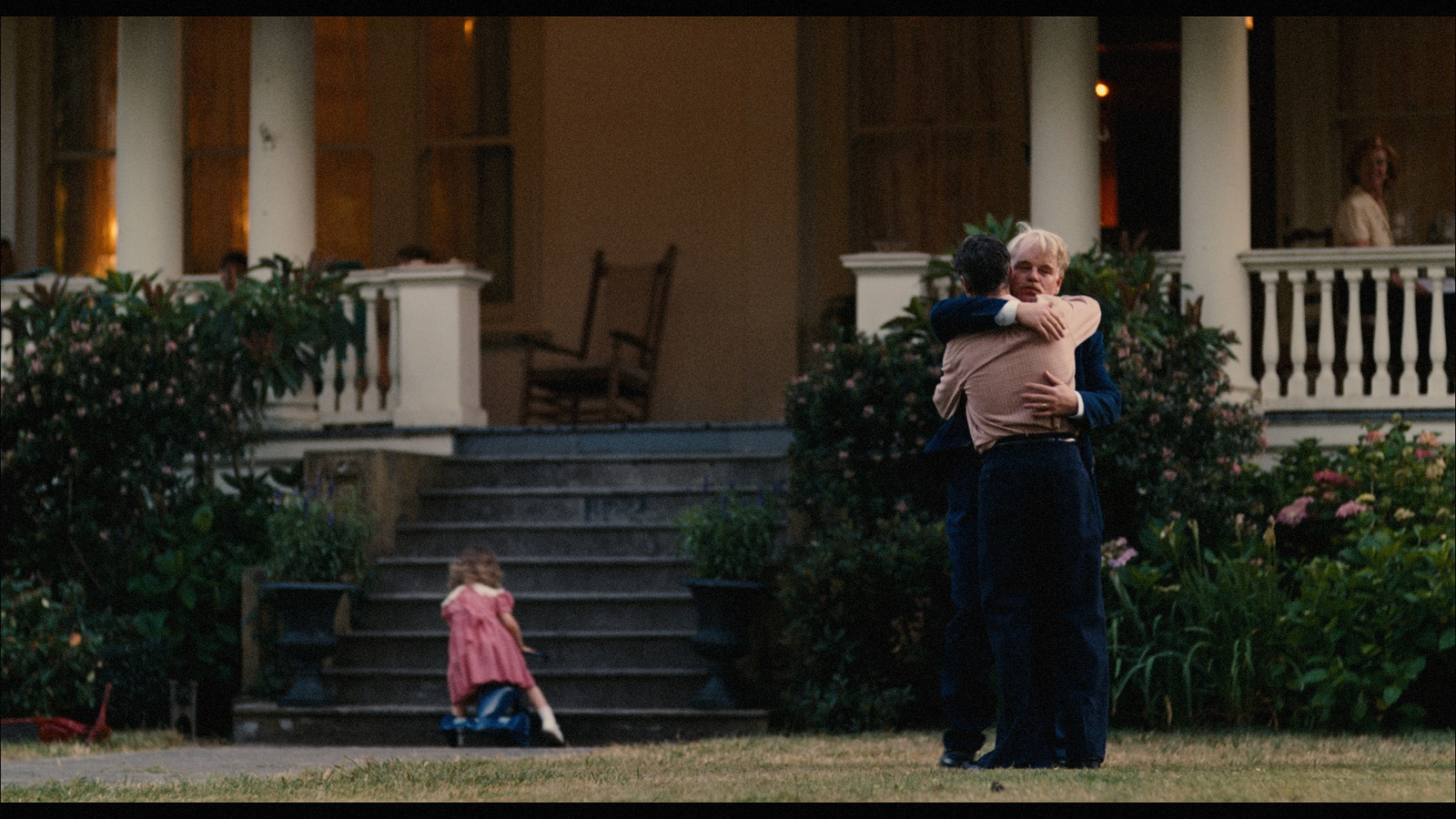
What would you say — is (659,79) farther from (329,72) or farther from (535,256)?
(329,72)

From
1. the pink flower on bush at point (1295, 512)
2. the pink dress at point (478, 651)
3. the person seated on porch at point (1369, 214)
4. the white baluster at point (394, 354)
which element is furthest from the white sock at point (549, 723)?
the person seated on porch at point (1369, 214)

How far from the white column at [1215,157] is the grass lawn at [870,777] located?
11.4 ft

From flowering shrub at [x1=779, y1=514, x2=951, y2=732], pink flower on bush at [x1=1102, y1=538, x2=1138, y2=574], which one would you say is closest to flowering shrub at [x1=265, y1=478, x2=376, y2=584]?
flowering shrub at [x1=779, y1=514, x2=951, y2=732]

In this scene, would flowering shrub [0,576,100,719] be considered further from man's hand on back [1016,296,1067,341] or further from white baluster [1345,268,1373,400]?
white baluster [1345,268,1373,400]

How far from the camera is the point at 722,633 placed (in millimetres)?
8242

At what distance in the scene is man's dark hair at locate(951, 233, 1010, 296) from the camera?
5.03 meters

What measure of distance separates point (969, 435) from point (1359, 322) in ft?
17.2

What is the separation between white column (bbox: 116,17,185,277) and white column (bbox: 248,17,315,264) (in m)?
0.54

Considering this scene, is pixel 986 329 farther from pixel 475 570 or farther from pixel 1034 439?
pixel 475 570

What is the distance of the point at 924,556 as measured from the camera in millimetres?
7926

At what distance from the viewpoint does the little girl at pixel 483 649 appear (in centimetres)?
794

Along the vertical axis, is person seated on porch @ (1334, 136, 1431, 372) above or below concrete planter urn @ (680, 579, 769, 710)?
above

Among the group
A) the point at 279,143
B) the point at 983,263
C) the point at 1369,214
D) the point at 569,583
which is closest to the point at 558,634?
the point at 569,583
